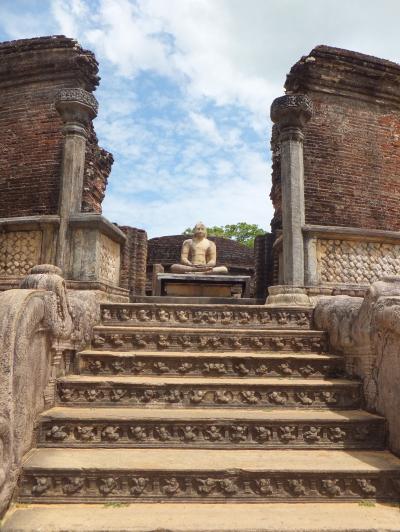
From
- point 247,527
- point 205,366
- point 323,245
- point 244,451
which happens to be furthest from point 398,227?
point 247,527

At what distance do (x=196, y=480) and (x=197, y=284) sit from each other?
5.05 m

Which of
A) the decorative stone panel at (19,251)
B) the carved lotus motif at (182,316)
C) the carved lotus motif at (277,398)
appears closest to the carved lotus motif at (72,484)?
the carved lotus motif at (277,398)

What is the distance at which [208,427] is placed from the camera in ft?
9.11

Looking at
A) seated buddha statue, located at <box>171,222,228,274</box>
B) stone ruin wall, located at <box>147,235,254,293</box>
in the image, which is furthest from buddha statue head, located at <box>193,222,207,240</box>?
stone ruin wall, located at <box>147,235,254,293</box>

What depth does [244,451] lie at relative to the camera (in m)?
2.71

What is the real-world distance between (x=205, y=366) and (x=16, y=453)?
1.63m

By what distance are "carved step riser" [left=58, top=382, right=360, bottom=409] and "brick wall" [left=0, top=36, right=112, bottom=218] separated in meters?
7.34

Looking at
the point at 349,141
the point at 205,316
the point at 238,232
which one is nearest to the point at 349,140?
the point at 349,141

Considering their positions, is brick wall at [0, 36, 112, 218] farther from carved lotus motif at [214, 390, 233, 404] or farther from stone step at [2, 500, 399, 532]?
stone step at [2, 500, 399, 532]

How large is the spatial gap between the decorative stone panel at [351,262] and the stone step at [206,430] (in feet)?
9.04

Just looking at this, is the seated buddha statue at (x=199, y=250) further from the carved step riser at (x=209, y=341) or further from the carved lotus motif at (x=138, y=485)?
the carved lotus motif at (x=138, y=485)

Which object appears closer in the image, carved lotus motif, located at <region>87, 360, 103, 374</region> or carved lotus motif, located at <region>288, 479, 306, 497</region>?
carved lotus motif, located at <region>288, 479, 306, 497</region>

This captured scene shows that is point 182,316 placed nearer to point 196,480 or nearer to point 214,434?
point 214,434

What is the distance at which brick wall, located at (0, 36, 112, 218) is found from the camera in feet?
32.1
